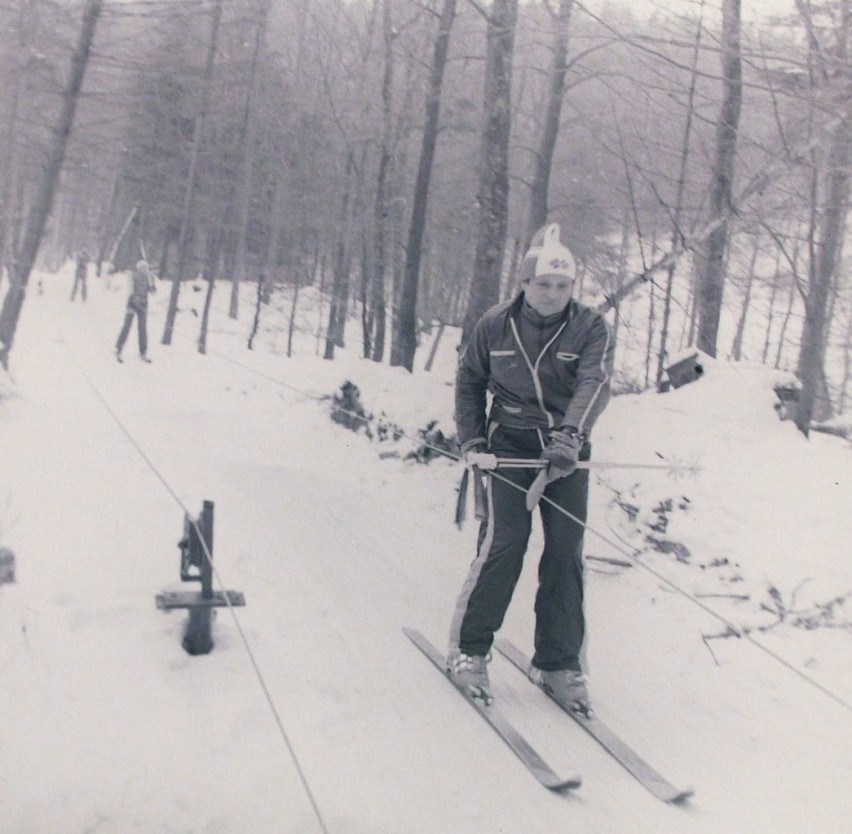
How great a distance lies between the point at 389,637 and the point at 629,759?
1722 mm

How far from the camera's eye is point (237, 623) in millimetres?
3891

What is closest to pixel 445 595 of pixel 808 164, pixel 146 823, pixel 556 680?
pixel 556 680

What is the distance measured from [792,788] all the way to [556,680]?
113cm

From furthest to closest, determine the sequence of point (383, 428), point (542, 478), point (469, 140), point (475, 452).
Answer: point (469, 140) < point (383, 428) < point (475, 452) < point (542, 478)

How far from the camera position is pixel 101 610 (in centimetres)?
482

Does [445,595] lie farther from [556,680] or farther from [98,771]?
[98,771]

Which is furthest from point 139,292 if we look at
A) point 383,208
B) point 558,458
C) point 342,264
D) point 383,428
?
point 558,458

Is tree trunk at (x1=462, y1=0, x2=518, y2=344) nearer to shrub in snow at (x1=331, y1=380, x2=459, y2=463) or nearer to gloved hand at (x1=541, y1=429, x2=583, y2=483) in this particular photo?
shrub in snow at (x1=331, y1=380, x2=459, y2=463)

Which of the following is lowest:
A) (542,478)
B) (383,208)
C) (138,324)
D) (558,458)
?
(542,478)

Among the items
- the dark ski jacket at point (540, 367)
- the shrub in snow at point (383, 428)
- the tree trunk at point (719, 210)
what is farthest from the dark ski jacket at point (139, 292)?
the dark ski jacket at point (540, 367)

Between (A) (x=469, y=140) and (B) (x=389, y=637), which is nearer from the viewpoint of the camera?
(B) (x=389, y=637)

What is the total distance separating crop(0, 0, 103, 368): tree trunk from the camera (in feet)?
37.9

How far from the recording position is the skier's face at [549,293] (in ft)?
14.2

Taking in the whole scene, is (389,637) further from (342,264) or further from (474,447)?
(342,264)
